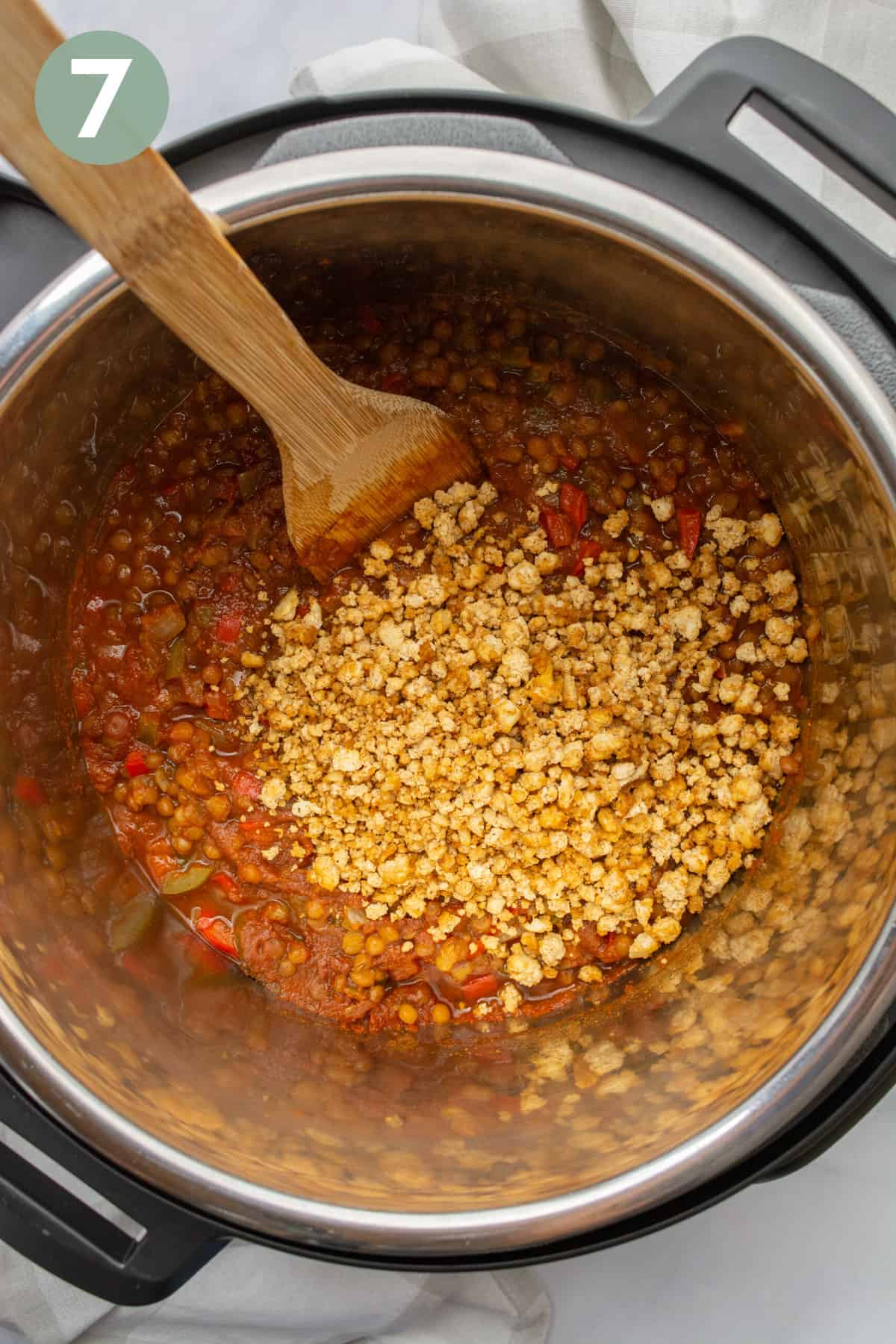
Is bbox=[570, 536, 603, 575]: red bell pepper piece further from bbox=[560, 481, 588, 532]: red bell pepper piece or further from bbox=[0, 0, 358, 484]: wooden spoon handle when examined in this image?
bbox=[0, 0, 358, 484]: wooden spoon handle

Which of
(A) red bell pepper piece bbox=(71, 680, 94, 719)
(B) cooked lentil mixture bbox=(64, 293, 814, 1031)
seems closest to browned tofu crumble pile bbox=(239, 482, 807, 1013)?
(B) cooked lentil mixture bbox=(64, 293, 814, 1031)

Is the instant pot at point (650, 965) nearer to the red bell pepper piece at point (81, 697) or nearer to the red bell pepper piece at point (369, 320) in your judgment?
the red bell pepper piece at point (81, 697)

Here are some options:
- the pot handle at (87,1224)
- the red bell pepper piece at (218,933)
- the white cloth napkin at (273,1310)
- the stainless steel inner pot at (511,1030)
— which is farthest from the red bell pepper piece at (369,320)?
the white cloth napkin at (273,1310)

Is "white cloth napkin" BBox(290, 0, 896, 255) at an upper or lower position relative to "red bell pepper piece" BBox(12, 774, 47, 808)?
upper

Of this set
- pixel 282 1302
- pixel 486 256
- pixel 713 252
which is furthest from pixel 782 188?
pixel 282 1302

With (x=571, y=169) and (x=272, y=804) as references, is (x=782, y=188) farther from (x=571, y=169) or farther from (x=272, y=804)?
(x=272, y=804)
